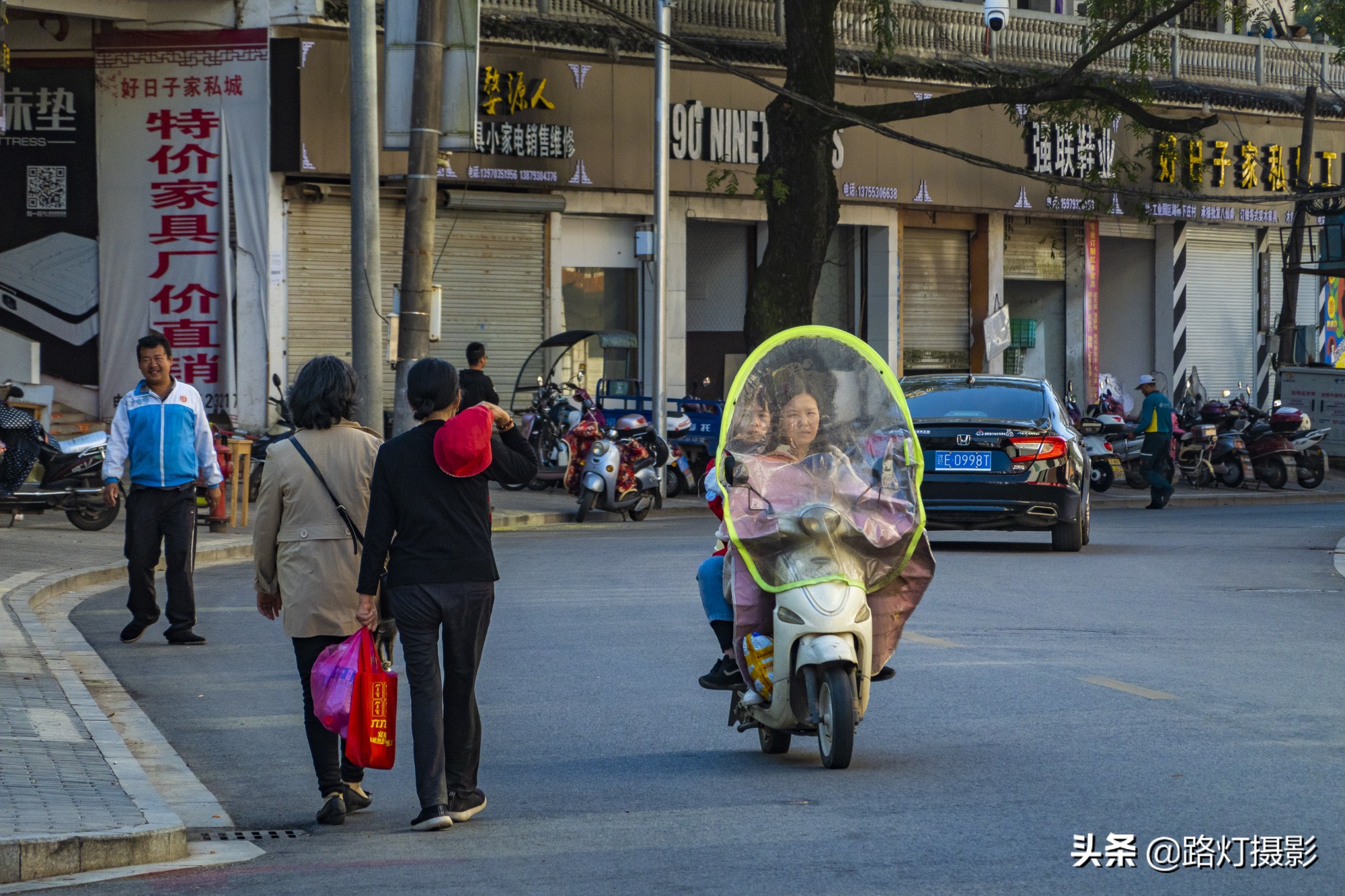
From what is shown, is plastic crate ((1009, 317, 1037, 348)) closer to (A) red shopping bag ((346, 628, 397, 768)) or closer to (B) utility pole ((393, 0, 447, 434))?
(B) utility pole ((393, 0, 447, 434))

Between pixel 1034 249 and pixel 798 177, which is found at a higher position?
pixel 798 177

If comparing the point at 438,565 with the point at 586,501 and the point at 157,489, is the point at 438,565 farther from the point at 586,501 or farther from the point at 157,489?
the point at 586,501

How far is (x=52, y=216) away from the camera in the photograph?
23.2 meters

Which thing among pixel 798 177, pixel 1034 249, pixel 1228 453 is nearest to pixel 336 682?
pixel 798 177

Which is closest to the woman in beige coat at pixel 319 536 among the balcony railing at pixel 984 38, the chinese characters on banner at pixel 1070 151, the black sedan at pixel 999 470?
the black sedan at pixel 999 470

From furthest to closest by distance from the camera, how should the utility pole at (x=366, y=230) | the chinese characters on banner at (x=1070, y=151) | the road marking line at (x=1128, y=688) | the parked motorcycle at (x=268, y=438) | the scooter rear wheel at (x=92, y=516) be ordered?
the chinese characters on banner at (x=1070, y=151) < the parked motorcycle at (x=268, y=438) < the scooter rear wheel at (x=92, y=516) < the utility pole at (x=366, y=230) < the road marking line at (x=1128, y=688)

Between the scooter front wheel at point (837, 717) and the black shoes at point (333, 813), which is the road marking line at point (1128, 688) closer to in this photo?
the scooter front wheel at point (837, 717)

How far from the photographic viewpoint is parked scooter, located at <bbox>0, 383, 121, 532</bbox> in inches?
663

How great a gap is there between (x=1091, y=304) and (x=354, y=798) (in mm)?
28937

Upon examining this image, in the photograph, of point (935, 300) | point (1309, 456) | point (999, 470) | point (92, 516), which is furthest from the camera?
point (935, 300)

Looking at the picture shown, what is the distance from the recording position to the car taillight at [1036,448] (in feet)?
49.6

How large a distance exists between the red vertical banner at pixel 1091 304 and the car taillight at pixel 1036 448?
61.9ft

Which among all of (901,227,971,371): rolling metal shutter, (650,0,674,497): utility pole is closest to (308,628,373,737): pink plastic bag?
(650,0,674,497): utility pole

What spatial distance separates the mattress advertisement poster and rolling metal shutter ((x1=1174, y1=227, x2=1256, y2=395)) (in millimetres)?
20979
